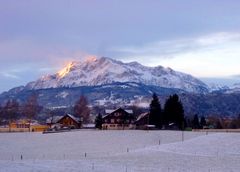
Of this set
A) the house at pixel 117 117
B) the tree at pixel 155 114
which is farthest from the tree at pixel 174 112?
the house at pixel 117 117

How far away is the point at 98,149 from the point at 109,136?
21.7 m

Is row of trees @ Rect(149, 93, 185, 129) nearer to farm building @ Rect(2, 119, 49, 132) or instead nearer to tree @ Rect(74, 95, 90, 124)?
farm building @ Rect(2, 119, 49, 132)

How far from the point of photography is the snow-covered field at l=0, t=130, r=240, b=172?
5434 centimetres

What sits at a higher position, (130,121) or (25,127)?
(130,121)

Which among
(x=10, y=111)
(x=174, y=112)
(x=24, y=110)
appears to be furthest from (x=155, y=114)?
(x=10, y=111)

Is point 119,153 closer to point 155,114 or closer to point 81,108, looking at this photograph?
point 155,114

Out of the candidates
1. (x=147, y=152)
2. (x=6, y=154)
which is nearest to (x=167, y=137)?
(x=147, y=152)

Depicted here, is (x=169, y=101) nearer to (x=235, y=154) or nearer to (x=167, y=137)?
(x=167, y=137)

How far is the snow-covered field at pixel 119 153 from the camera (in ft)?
178

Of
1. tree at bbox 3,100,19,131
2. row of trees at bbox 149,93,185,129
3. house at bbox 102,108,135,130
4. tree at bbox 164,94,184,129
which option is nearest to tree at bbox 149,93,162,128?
row of trees at bbox 149,93,185,129

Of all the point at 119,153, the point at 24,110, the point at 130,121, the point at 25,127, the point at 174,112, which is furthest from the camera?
the point at 24,110

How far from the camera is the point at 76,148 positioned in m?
83.6

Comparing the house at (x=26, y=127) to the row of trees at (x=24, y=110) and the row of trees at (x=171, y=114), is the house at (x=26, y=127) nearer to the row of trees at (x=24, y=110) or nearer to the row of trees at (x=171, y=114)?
the row of trees at (x=24, y=110)

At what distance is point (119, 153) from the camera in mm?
72188
